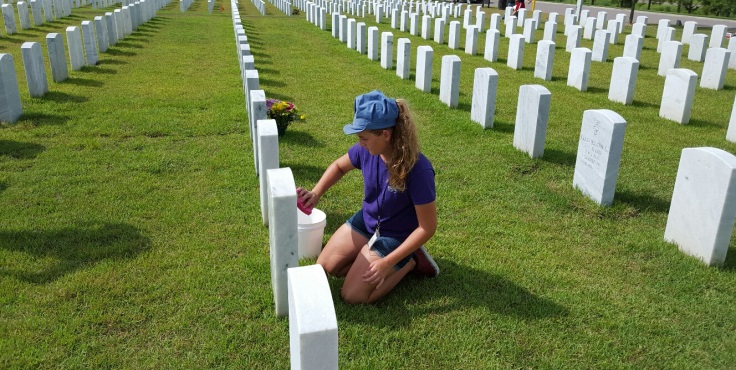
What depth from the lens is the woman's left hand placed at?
3498 millimetres

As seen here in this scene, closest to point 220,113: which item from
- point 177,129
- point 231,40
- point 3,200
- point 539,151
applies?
point 177,129

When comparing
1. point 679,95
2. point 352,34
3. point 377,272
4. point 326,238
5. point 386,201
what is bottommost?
point 326,238

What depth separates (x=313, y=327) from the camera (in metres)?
2.17

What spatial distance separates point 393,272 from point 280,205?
3.22ft

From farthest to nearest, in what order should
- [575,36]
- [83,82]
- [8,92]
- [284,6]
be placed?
[284,6], [575,36], [83,82], [8,92]

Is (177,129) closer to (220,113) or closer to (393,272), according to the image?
(220,113)

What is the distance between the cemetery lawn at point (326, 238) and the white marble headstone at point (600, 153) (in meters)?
0.17

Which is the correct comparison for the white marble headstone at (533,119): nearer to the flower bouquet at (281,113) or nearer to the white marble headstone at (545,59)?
the flower bouquet at (281,113)

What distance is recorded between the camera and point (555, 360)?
3279 millimetres

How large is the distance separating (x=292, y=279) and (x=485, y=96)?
235 inches

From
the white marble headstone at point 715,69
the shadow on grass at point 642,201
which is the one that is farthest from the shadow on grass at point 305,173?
the white marble headstone at point 715,69

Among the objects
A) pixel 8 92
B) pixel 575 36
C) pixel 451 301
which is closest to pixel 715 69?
pixel 575 36

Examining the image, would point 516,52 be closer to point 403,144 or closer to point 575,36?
point 575,36

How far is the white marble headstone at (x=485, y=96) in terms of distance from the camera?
25.5ft
